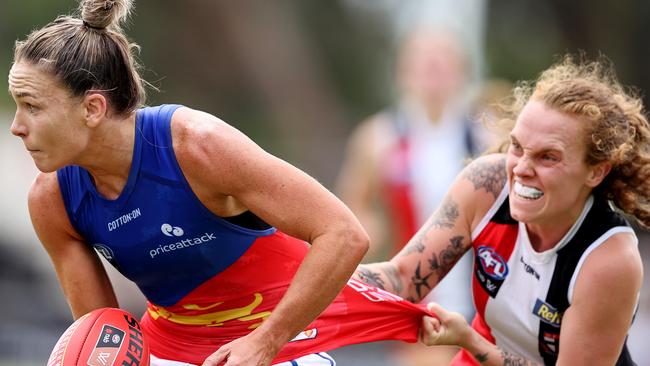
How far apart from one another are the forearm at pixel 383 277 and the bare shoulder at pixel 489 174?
476 mm

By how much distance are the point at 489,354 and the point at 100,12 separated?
1946mm

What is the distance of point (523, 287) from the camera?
4.61m

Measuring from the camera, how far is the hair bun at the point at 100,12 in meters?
4.11

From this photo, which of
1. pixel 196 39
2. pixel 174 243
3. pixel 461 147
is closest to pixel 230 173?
pixel 174 243

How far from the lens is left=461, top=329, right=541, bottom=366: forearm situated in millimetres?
4629

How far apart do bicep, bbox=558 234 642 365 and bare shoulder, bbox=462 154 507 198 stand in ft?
1.64

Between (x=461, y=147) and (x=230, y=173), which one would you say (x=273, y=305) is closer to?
(x=230, y=173)

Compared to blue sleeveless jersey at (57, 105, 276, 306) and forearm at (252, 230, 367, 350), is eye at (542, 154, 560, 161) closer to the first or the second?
forearm at (252, 230, 367, 350)

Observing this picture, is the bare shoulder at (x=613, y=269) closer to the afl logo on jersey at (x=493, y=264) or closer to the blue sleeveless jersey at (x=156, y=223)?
the afl logo on jersey at (x=493, y=264)

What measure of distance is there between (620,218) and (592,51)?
15.0 metres

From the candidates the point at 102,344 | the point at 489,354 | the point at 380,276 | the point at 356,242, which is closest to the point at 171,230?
the point at 102,344

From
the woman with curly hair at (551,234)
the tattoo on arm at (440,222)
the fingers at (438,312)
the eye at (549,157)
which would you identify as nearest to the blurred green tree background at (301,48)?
the tattoo on arm at (440,222)

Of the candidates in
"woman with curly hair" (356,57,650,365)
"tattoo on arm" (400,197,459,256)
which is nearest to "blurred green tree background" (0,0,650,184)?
"tattoo on arm" (400,197,459,256)

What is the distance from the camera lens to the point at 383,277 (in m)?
4.79
